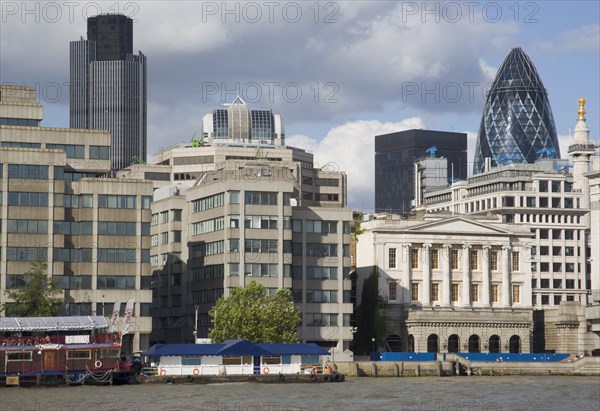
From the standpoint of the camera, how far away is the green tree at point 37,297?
157m

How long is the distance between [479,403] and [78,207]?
205ft

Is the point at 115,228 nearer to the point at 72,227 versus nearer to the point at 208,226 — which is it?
the point at 72,227

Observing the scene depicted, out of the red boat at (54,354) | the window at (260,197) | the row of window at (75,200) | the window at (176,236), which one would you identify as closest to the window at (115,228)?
the row of window at (75,200)

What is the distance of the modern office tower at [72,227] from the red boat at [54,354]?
720 inches

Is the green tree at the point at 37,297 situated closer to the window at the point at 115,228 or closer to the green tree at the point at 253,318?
the window at the point at 115,228

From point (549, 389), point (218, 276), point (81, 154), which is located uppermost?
point (81, 154)

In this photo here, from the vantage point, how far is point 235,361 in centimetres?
15600

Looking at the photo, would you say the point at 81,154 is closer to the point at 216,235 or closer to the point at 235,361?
the point at 216,235

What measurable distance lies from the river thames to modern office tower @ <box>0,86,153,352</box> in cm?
2493

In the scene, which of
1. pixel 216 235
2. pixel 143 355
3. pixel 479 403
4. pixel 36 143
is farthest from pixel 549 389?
pixel 36 143

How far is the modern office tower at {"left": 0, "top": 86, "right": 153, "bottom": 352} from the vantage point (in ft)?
544

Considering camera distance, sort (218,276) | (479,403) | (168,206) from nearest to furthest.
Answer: (479,403)
(218,276)
(168,206)

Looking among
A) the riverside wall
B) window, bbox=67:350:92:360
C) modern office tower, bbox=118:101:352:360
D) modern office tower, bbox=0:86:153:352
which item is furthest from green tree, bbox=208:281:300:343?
window, bbox=67:350:92:360

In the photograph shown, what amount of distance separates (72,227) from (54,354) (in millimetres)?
27745
